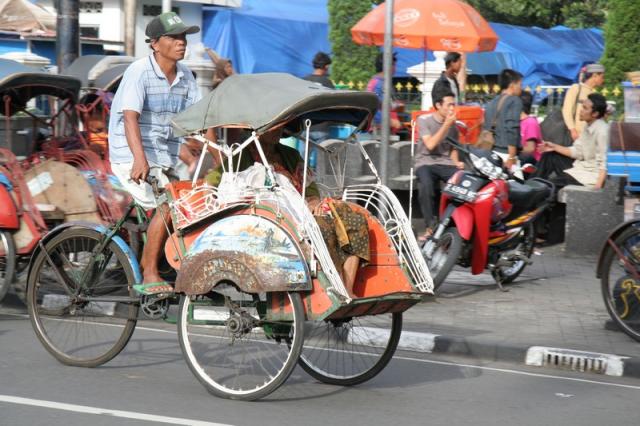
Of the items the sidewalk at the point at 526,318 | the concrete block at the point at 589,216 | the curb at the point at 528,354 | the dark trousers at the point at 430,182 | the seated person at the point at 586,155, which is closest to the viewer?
the curb at the point at 528,354

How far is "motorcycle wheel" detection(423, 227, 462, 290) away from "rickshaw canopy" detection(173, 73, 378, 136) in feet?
10.1

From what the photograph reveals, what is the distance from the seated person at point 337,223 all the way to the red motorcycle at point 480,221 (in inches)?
122

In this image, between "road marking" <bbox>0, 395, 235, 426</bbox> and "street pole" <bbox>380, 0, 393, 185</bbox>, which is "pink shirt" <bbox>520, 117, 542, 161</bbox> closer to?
"street pole" <bbox>380, 0, 393, 185</bbox>

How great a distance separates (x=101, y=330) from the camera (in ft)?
24.5

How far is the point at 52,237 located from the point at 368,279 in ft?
6.81

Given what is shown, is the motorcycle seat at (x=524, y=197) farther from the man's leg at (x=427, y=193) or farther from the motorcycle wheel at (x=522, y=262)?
the man's leg at (x=427, y=193)

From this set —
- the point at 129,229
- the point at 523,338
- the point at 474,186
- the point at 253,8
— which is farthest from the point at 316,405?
the point at 253,8

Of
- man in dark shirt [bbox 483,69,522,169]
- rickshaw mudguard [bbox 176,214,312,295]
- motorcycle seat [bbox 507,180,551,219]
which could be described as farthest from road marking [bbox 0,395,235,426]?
man in dark shirt [bbox 483,69,522,169]

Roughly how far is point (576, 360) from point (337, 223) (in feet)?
7.38

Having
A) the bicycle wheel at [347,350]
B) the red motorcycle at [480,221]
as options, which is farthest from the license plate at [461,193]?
the bicycle wheel at [347,350]

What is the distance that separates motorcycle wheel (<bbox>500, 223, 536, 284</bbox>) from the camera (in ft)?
34.2

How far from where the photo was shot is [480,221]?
9.66 m

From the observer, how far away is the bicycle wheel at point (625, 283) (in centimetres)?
813

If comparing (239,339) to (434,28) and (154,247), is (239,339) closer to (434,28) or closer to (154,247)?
(154,247)
